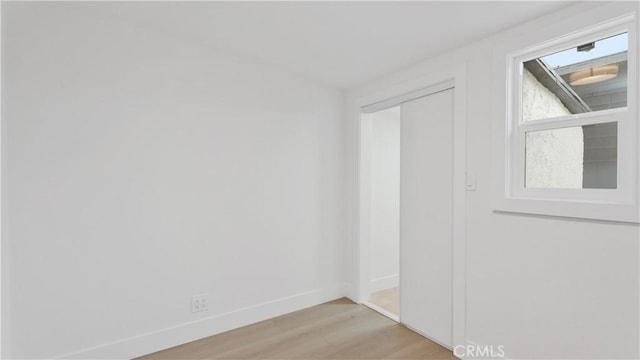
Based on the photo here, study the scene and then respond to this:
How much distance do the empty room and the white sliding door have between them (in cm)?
2

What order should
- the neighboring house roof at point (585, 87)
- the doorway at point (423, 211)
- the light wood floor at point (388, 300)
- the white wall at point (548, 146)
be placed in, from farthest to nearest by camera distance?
the light wood floor at point (388, 300), the doorway at point (423, 211), the white wall at point (548, 146), the neighboring house roof at point (585, 87)

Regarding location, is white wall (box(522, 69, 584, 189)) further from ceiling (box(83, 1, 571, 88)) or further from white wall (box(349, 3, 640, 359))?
ceiling (box(83, 1, 571, 88))

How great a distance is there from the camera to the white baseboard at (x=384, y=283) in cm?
361

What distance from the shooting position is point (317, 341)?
7.89ft

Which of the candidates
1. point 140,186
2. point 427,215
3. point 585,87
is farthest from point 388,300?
point 140,186

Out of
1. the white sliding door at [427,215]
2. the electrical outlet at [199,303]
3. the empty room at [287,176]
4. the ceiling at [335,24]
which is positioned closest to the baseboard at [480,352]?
the empty room at [287,176]

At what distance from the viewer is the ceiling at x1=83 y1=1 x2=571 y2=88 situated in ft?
5.92

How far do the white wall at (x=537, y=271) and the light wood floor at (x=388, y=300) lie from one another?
101cm

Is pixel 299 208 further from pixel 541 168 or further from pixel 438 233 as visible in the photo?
pixel 541 168

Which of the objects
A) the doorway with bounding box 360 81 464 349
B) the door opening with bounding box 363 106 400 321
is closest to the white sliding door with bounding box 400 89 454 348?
the doorway with bounding box 360 81 464 349

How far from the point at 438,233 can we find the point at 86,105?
8.78 ft

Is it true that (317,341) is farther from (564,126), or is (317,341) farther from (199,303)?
(564,126)

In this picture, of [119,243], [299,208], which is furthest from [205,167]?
[299,208]

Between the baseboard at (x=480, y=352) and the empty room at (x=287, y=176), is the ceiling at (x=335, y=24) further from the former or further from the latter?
the baseboard at (x=480, y=352)
